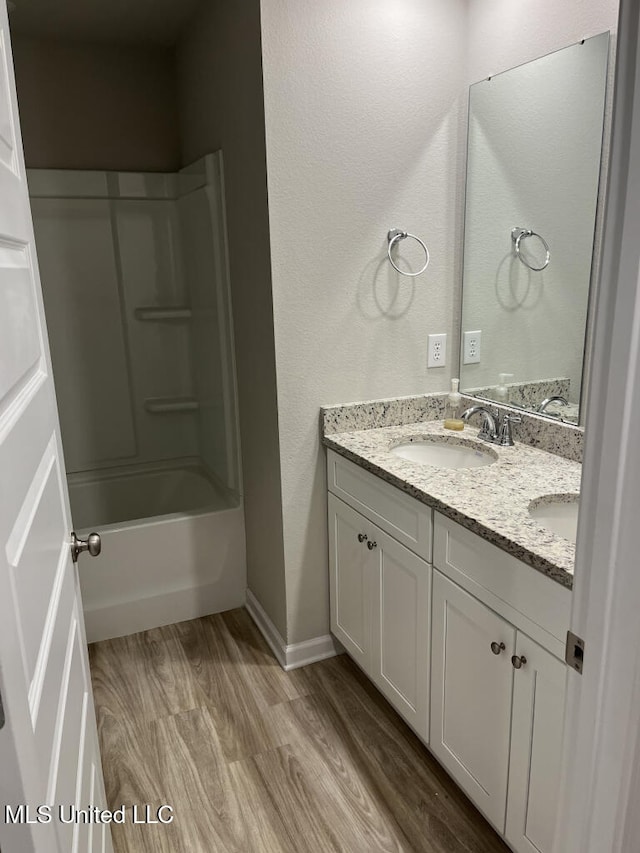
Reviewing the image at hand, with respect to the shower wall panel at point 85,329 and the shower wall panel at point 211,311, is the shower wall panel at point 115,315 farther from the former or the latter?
the shower wall panel at point 211,311

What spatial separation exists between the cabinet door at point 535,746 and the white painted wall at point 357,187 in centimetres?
103

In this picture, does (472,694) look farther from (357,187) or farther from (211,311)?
(211,311)

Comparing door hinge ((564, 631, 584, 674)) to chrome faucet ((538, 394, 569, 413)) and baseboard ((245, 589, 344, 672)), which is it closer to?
chrome faucet ((538, 394, 569, 413))

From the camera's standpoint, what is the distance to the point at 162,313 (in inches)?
126

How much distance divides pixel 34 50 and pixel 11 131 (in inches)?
87.4

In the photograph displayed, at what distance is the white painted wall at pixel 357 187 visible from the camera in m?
1.91

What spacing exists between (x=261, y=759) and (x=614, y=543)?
1521mm

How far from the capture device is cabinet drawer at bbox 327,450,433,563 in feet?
5.54

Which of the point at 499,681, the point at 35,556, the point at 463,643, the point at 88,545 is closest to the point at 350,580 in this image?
the point at 463,643

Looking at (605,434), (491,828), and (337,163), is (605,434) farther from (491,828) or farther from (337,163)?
(337,163)

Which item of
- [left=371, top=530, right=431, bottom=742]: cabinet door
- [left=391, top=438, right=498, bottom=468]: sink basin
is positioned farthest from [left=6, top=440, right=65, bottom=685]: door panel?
[left=391, top=438, right=498, bottom=468]: sink basin

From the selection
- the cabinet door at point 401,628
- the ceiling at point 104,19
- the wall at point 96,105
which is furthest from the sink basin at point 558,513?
the wall at point 96,105

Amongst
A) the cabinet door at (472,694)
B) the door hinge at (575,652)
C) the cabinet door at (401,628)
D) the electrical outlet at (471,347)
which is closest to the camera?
the door hinge at (575,652)

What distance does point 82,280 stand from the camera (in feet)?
10.0
